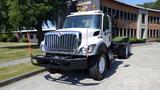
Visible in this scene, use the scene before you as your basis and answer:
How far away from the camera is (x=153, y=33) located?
198 feet

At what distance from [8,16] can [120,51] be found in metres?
17.5

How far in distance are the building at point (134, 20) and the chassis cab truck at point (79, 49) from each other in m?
27.5

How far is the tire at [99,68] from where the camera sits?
34.5 ft

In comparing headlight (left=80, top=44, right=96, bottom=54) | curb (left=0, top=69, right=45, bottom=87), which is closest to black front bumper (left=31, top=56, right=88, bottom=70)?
headlight (left=80, top=44, right=96, bottom=54)

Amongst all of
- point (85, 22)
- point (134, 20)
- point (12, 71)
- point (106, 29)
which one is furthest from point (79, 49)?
point (134, 20)

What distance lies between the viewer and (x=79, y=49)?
10.2m

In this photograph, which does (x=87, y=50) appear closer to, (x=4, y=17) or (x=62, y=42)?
(x=62, y=42)

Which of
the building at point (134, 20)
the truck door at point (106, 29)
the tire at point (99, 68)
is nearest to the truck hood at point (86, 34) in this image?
the tire at point (99, 68)

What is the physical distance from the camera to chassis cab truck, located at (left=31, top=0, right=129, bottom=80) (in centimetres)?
999

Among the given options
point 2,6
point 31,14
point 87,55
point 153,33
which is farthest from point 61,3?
point 153,33

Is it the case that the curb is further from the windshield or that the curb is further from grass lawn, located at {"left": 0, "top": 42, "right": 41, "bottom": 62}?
grass lawn, located at {"left": 0, "top": 42, "right": 41, "bottom": 62}

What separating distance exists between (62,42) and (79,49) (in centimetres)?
77

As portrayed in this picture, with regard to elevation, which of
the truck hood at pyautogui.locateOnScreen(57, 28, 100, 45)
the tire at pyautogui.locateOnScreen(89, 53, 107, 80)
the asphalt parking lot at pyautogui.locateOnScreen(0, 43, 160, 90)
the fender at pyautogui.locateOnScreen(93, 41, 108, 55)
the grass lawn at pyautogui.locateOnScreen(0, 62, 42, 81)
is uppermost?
the truck hood at pyautogui.locateOnScreen(57, 28, 100, 45)

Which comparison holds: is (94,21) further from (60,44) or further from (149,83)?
(149,83)
